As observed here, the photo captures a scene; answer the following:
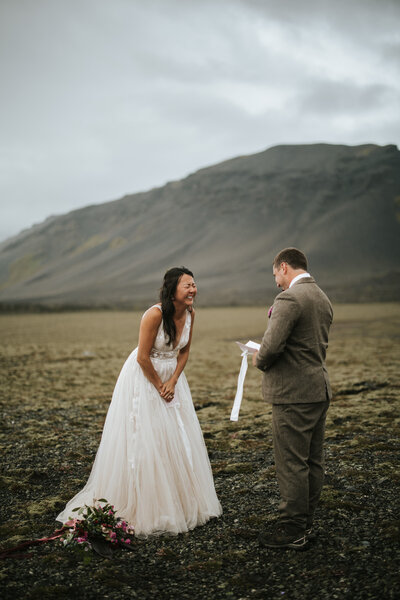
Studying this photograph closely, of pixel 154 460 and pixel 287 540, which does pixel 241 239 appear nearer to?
pixel 154 460

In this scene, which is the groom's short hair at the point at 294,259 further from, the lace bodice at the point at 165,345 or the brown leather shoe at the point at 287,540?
the brown leather shoe at the point at 287,540

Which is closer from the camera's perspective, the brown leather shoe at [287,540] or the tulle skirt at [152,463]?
the brown leather shoe at [287,540]

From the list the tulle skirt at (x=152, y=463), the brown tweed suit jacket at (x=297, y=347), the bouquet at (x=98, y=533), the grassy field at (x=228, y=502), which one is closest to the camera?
the grassy field at (x=228, y=502)

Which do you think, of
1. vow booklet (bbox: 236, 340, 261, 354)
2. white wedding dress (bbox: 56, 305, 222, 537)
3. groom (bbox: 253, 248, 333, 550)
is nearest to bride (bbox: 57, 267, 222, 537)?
white wedding dress (bbox: 56, 305, 222, 537)

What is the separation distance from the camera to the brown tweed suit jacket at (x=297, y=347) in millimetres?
3229

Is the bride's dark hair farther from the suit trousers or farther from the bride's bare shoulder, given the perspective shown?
the suit trousers

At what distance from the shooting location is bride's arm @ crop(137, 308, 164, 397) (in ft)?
12.4

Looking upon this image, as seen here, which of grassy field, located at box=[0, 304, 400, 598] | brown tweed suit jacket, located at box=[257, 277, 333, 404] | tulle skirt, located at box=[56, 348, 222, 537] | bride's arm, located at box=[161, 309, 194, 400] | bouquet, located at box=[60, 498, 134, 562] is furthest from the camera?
bride's arm, located at box=[161, 309, 194, 400]

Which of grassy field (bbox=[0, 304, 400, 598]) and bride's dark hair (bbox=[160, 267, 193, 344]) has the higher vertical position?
bride's dark hair (bbox=[160, 267, 193, 344])

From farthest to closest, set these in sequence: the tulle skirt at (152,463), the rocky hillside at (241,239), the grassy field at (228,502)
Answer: the rocky hillside at (241,239), the tulle skirt at (152,463), the grassy field at (228,502)

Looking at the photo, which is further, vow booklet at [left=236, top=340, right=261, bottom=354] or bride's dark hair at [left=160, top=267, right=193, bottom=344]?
bride's dark hair at [left=160, top=267, right=193, bottom=344]

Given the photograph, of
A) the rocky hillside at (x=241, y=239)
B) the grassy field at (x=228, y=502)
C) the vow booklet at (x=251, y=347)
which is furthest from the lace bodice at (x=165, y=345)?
the rocky hillside at (x=241, y=239)

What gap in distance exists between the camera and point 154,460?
3719 millimetres

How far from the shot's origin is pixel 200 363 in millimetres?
14555
